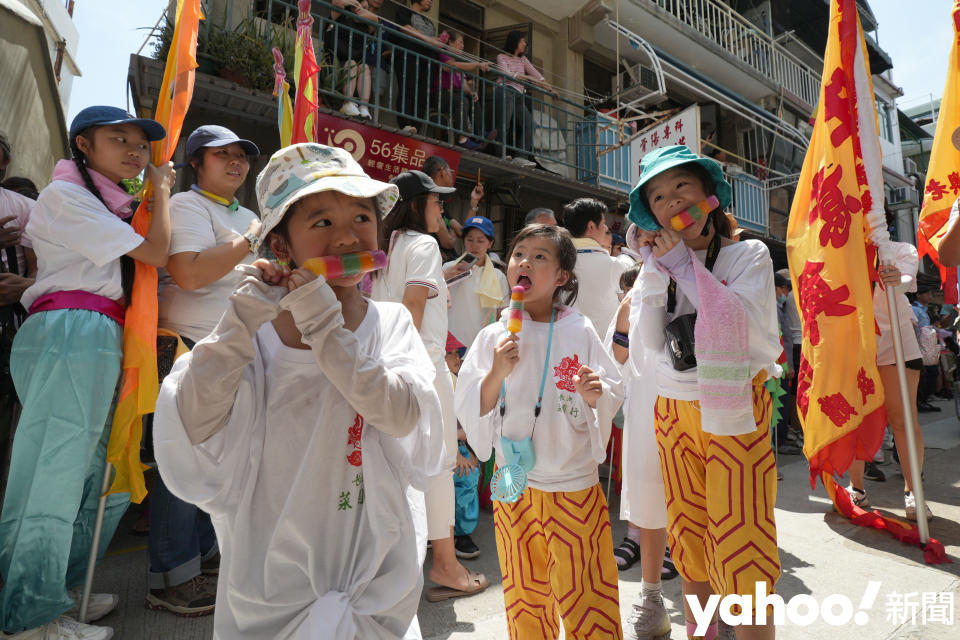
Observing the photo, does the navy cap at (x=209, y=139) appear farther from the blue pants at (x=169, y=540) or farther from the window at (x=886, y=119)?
the window at (x=886, y=119)

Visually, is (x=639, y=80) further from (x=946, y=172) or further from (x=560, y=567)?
(x=560, y=567)

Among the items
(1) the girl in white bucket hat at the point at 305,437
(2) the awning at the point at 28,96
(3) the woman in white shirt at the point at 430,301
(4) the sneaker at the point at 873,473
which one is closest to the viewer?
(1) the girl in white bucket hat at the point at 305,437

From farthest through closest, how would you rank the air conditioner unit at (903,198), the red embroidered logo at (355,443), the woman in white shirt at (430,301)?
1. the air conditioner unit at (903,198)
2. the woman in white shirt at (430,301)
3. the red embroidered logo at (355,443)

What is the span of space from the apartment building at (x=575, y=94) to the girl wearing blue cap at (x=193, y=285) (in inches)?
103

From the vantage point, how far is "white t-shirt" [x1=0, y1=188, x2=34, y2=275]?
2771mm

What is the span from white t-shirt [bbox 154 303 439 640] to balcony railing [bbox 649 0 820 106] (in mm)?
10712

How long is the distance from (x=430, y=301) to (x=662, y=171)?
132cm

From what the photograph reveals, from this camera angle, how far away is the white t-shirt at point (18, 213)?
277cm

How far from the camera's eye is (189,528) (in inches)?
100

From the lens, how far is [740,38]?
38.2ft

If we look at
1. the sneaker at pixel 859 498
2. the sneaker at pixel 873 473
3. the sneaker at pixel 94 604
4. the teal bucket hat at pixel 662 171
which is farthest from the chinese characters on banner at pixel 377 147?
the sneaker at pixel 873 473

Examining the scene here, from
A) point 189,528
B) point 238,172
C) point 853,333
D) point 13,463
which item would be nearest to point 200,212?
point 238,172

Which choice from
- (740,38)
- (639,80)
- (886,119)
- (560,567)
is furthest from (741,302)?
(886,119)

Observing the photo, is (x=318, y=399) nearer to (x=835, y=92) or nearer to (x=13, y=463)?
(x=13, y=463)
